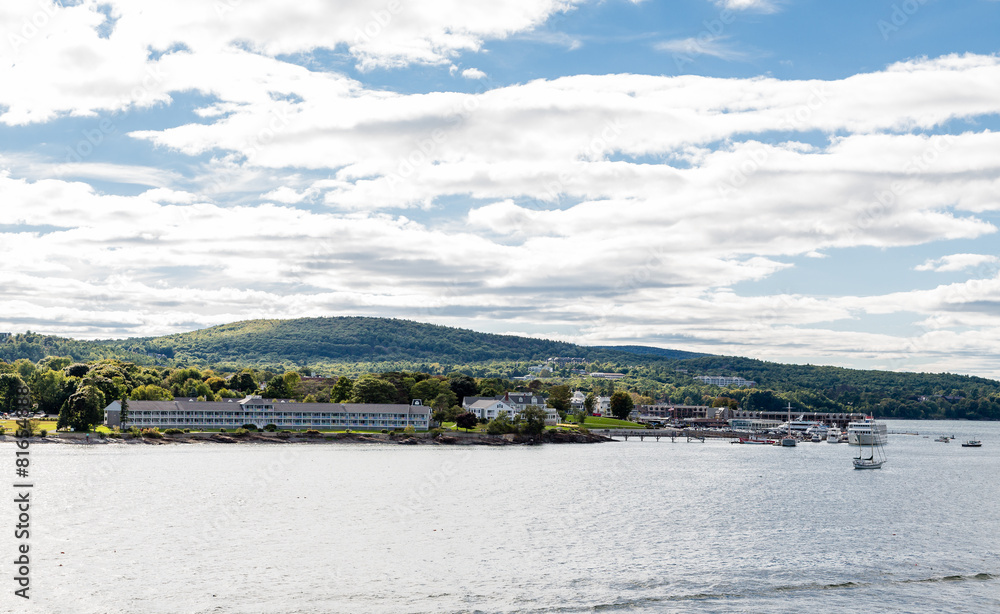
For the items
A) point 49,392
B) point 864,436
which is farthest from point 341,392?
point 864,436

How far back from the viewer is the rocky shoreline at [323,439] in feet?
395

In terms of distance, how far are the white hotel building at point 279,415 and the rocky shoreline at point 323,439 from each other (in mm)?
12112

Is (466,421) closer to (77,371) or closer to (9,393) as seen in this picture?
(9,393)

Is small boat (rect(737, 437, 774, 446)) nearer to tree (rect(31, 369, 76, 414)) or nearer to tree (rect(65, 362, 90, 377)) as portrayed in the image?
tree (rect(31, 369, 76, 414))

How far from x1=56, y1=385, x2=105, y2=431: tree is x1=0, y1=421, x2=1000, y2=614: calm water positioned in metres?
37.2

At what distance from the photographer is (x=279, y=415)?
15412cm

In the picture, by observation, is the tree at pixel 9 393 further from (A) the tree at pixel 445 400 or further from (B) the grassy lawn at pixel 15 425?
(A) the tree at pixel 445 400

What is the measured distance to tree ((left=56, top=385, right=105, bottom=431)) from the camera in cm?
12538

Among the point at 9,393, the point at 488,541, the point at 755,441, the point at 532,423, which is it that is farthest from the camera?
the point at 755,441

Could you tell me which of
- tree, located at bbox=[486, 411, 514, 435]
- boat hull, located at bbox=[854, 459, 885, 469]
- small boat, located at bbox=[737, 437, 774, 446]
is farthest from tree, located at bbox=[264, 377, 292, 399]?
boat hull, located at bbox=[854, 459, 885, 469]

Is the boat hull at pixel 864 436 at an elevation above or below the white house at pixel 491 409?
below

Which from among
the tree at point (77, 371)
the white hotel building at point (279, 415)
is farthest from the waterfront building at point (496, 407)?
the tree at point (77, 371)

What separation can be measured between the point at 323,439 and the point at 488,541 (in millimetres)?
94332

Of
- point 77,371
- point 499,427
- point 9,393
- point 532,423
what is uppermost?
point 77,371
